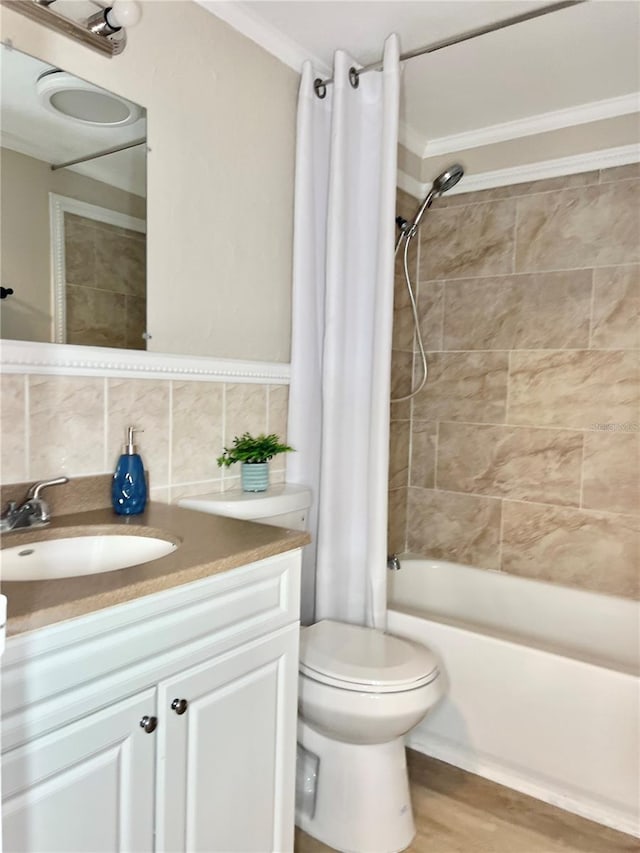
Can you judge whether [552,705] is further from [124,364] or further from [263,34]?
[263,34]

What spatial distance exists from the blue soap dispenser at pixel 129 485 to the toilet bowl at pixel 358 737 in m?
0.64

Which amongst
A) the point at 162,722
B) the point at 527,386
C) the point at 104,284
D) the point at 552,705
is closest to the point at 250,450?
the point at 104,284

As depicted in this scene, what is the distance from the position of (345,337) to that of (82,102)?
102cm

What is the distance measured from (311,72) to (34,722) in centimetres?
206

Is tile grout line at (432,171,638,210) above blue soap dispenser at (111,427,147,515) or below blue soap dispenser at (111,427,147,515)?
above

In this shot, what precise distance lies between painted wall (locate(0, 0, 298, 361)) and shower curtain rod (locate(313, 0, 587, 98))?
109 mm

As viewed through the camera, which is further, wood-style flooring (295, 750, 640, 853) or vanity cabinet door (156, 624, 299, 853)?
wood-style flooring (295, 750, 640, 853)

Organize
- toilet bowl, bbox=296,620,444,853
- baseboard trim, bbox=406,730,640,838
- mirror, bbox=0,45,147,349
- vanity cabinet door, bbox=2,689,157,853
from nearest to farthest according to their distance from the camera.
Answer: vanity cabinet door, bbox=2,689,157,853 → mirror, bbox=0,45,147,349 → toilet bowl, bbox=296,620,444,853 → baseboard trim, bbox=406,730,640,838

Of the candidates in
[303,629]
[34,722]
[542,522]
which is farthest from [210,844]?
[542,522]

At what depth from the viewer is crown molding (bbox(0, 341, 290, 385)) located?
1376 mm

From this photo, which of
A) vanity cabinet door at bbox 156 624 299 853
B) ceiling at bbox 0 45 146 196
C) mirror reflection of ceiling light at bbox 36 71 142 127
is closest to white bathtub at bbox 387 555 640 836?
vanity cabinet door at bbox 156 624 299 853

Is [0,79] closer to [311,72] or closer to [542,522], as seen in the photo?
[311,72]

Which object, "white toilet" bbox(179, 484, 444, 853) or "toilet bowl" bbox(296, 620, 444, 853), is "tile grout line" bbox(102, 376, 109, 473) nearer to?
"white toilet" bbox(179, 484, 444, 853)

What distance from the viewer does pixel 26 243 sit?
1381mm
